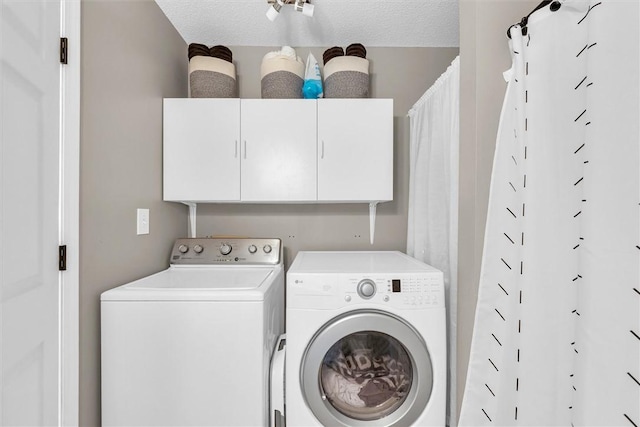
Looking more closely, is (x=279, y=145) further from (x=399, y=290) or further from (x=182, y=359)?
(x=182, y=359)

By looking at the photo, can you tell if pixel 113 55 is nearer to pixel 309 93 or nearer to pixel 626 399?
pixel 309 93

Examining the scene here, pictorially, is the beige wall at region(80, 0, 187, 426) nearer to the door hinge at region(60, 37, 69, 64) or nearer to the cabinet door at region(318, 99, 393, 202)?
the door hinge at region(60, 37, 69, 64)

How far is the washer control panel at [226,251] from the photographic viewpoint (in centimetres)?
205

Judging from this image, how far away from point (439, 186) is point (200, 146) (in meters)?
1.40

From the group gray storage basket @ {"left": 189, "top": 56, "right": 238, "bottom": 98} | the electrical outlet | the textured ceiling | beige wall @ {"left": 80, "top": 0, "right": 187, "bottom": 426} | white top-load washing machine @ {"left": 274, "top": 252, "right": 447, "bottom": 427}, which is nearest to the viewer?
beige wall @ {"left": 80, "top": 0, "right": 187, "bottom": 426}

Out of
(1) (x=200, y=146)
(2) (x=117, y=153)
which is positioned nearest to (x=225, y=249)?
(1) (x=200, y=146)

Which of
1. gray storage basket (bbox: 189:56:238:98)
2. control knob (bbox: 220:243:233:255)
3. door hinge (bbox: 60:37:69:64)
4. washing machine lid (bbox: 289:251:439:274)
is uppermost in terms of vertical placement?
gray storage basket (bbox: 189:56:238:98)

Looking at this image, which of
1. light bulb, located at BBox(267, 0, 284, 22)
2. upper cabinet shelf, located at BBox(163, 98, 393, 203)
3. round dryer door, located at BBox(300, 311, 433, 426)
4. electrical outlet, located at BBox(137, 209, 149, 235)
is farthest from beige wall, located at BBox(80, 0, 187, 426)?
round dryer door, located at BBox(300, 311, 433, 426)

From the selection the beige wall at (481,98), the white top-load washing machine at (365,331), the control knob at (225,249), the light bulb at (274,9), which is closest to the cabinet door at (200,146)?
the control knob at (225,249)

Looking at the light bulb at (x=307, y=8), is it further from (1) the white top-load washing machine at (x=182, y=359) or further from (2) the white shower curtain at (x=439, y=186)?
(1) the white top-load washing machine at (x=182, y=359)

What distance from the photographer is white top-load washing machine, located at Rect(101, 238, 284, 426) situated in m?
1.32
